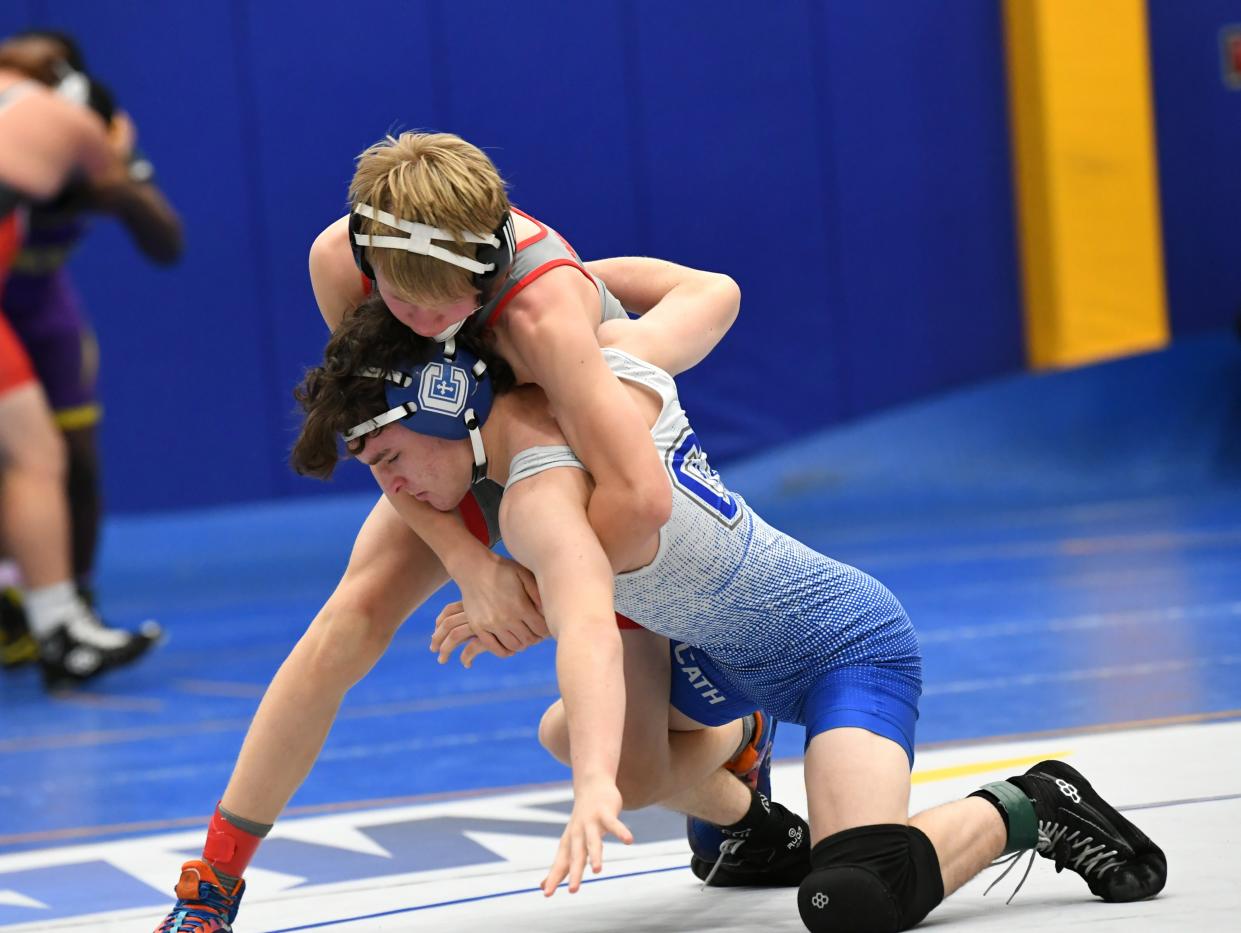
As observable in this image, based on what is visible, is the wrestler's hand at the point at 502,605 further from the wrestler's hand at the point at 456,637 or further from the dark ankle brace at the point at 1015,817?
the dark ankle brace at the point at 1015,817

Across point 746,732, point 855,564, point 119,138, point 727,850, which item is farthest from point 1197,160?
point 727,850

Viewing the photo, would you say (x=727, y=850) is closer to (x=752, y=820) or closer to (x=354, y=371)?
(x=752, y=820)

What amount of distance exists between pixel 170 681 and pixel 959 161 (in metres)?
4.89

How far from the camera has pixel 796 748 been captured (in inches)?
148

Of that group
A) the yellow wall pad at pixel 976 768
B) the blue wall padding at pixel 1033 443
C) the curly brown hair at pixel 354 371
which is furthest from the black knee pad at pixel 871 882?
the blue wall padding at pixel 1033 443

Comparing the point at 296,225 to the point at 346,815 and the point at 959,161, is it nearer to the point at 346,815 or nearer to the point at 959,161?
→ the point at 959,161

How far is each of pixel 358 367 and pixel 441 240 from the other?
22 cm

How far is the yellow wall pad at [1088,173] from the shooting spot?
8312 millimetres

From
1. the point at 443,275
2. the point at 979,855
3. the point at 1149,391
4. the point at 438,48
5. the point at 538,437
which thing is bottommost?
the point at 1149,391

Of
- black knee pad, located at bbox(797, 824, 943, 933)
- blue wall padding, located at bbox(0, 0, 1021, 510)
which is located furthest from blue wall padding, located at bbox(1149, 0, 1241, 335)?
black knee pad, located at bbox(797, 824, 943, 933)

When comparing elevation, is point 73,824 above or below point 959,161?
below

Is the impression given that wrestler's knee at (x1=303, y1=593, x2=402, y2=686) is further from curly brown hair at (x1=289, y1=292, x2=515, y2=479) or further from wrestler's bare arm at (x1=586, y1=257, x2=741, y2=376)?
wrestler's bare arm at (x1=586, y1=257, x2=741, y2=376)

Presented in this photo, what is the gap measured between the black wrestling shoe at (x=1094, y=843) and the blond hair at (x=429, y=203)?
103 cm

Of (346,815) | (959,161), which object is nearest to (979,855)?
(346,815)
